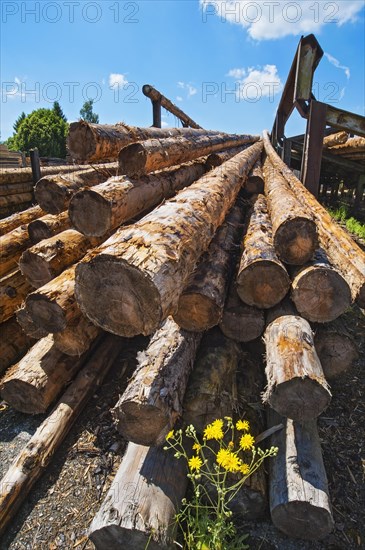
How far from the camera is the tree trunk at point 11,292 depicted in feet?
14.0

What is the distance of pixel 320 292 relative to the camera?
3.10 meters

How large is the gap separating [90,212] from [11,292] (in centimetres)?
175

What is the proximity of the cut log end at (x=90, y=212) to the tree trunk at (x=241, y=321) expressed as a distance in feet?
5.08

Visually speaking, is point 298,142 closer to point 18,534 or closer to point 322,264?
point 322,264

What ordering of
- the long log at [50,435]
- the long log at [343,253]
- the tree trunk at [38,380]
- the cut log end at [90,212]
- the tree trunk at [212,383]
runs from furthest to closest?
the cut log end at [90,212] < the tree trunk at [38,380] < the long log at [343,253] < the tree trunk at [212,383] < the long log at [50,435]

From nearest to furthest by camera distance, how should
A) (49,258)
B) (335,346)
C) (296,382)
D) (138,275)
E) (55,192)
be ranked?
(138,275)
(296,382)
(335,346)
(49,258)
(55,192)

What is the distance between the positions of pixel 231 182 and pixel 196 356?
9.76 ft

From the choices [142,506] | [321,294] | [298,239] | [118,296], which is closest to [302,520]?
[142,506]

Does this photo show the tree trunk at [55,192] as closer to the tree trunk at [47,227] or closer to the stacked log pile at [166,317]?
the stacked log pile at [166,317]

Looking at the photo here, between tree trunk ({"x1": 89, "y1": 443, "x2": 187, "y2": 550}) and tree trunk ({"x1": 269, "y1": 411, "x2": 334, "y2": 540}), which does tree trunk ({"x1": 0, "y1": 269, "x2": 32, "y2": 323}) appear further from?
tree trunk ({"x1": 269, "y1": 411, "x2": 334, "y2": 540})

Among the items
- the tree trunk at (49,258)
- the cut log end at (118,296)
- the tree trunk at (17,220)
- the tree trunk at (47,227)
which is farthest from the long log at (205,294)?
the tree trunk at (17,220)

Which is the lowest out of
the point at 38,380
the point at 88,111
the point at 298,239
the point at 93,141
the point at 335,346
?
the point at 38,380

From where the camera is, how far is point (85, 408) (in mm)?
3572

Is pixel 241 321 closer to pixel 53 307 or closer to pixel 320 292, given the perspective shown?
pixel 320 292
